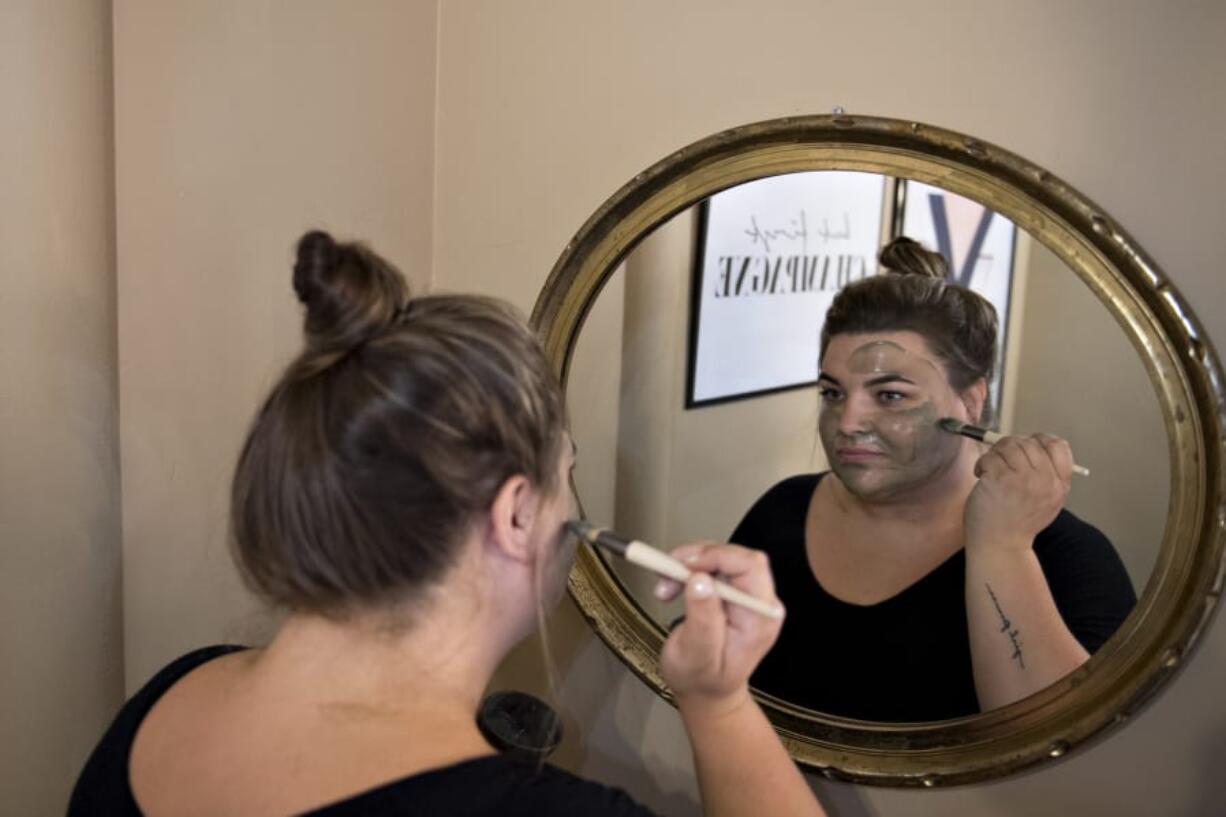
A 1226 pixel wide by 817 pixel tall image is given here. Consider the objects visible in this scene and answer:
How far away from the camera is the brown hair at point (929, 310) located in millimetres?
883

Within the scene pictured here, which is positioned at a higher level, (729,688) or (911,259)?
(911,259)

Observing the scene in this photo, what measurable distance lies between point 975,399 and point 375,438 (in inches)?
19.0

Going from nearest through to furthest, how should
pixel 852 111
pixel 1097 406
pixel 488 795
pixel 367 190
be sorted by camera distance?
pixel 488 795 < pixel 1097 406 < pixel 852 111 < pixel 367 190

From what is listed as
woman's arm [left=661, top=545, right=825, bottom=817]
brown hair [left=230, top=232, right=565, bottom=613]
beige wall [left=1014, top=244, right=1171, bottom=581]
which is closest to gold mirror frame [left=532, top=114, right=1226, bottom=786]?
beige wall [left=1014, top=244, right=1171, bottom=581]

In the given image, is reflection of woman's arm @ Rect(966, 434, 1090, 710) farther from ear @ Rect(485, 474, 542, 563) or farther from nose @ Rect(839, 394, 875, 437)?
ear @ Rect(485, 474, 542, 563)

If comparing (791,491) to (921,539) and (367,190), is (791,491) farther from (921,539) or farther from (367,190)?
(367,190)

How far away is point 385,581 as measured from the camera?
26.9 inches

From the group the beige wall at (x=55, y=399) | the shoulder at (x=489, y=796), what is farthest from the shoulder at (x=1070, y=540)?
the beige wall at (x=55, y=399)

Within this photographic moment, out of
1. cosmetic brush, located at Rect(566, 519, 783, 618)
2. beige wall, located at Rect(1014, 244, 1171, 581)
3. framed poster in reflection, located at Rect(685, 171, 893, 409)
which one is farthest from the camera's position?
framed poster in reflection, located at Rect(685, 171, 893, 409)

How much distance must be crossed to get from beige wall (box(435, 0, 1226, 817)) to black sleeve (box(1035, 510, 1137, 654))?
7cm

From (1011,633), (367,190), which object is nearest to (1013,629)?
(1011,633)

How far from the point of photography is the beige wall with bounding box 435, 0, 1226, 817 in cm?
83

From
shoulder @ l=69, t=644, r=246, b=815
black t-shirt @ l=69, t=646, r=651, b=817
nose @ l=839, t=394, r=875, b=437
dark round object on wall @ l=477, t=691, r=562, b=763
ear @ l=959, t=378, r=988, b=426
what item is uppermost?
ear @ l=959, t=378, r=988, b=426

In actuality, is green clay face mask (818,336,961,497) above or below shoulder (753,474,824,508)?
above
